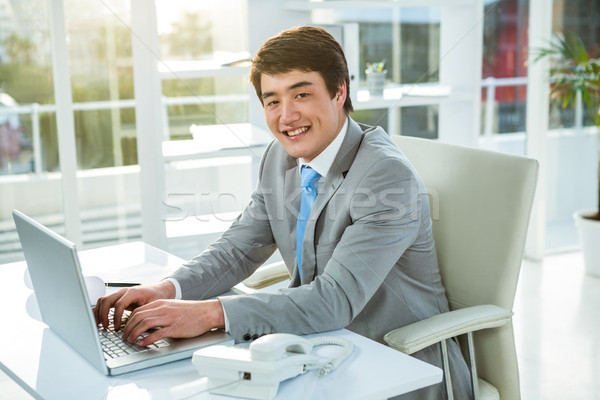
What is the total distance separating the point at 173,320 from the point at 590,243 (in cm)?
286

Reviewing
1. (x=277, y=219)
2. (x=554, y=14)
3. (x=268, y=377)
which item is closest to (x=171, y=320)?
(x=268, y=377)

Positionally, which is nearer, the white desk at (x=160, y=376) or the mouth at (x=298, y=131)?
the white desk at (x=160, y=376)

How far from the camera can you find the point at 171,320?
4.01 ft

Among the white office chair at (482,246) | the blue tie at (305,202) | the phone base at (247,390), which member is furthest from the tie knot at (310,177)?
the phone base at (247,390)

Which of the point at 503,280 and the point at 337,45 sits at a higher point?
the point at 337,45

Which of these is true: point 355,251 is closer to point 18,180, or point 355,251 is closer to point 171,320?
point 171,320

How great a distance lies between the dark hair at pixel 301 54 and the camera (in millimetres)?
1521

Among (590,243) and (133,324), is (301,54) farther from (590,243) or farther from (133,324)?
(590,243)

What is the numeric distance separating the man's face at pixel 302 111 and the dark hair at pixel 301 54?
2 centimetres

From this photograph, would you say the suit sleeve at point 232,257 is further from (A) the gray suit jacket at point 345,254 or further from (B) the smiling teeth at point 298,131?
(B) the smiling teeth at point 298,131

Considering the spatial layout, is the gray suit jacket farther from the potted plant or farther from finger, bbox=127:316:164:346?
the potted plant

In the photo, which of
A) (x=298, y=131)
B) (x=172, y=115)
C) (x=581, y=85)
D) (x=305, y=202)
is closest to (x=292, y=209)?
(x=305, y=202)

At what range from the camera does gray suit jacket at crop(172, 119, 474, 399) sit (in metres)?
1.29

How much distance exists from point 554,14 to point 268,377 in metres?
3.31
